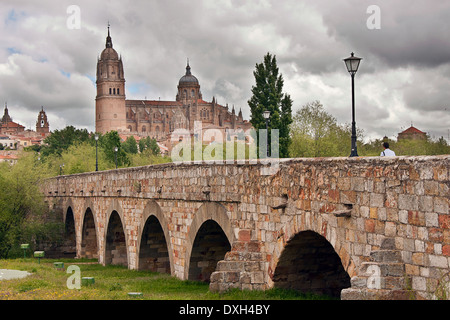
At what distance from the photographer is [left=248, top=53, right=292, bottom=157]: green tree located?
5122cm

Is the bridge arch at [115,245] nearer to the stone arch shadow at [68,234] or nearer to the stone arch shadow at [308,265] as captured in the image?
the stone arch shadow at [68,234]

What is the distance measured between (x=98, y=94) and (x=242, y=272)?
170 meters

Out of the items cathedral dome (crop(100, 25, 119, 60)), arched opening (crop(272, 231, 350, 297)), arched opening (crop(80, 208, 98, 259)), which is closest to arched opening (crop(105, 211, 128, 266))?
arched opening (crop(80, 208, 98, 259))

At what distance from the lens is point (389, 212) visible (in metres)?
8.09

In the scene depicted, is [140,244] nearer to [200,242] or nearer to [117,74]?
[200,242]

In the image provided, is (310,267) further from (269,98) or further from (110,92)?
(110,92)

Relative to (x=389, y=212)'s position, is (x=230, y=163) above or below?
above

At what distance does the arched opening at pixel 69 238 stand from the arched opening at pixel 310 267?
83.6 ft

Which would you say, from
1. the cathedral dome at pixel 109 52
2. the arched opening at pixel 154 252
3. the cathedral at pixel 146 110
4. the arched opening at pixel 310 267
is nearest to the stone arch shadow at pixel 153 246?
the arched opening at pixel 154 252

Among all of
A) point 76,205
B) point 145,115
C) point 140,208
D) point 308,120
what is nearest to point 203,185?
point 140,208

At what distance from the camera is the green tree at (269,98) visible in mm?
51219

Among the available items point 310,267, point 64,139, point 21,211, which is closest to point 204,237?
point 310,267

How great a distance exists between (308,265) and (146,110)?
595 feet

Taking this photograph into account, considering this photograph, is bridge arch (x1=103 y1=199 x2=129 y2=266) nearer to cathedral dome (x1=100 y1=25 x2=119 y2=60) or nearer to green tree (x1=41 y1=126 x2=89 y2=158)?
green tree (x1=41 y1=126 x2=89 y2=158)
